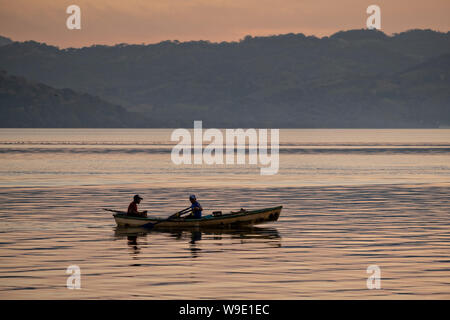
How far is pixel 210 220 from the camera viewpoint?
45344 mm

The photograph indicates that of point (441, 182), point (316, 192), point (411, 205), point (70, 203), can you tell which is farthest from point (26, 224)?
point (441, 182)

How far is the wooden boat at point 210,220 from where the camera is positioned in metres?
45.2

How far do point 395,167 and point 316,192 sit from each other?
48.4 meters

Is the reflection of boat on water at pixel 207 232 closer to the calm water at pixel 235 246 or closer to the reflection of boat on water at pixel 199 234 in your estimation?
the reflection of boat on water at pixel 199 234

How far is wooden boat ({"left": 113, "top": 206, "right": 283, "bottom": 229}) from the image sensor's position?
148ft

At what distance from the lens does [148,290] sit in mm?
28344
